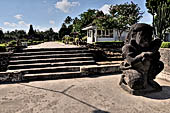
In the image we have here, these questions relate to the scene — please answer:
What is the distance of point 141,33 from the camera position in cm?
357

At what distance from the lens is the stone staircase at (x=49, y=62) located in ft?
17.7

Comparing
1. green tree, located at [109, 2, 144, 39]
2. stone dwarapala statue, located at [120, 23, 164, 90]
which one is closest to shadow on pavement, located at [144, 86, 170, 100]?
stone dwarapala statue, located at [120, 23, 164, 90]

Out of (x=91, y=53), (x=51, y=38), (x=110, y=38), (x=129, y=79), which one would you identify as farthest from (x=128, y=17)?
(x=51, y=38)

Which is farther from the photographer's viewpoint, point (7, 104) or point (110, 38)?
point (110, 38)

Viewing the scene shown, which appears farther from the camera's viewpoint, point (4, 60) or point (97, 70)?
point (4, 60)

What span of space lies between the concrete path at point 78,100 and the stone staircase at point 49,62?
110 centimetres

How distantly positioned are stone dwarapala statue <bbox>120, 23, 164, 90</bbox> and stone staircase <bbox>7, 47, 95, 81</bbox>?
8.55ft

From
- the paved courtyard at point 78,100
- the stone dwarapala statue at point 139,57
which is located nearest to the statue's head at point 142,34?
the stone dwarapala statue at point 139,57

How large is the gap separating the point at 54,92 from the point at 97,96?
136 centimetres

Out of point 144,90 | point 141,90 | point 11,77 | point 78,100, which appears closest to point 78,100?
point 78,100

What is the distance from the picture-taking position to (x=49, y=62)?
22.0 ft

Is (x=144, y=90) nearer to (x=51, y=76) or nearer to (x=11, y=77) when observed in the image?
(x=51, y=76)

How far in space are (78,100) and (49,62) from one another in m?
3.98

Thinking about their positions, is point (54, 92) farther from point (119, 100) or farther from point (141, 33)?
point (141, 33)
